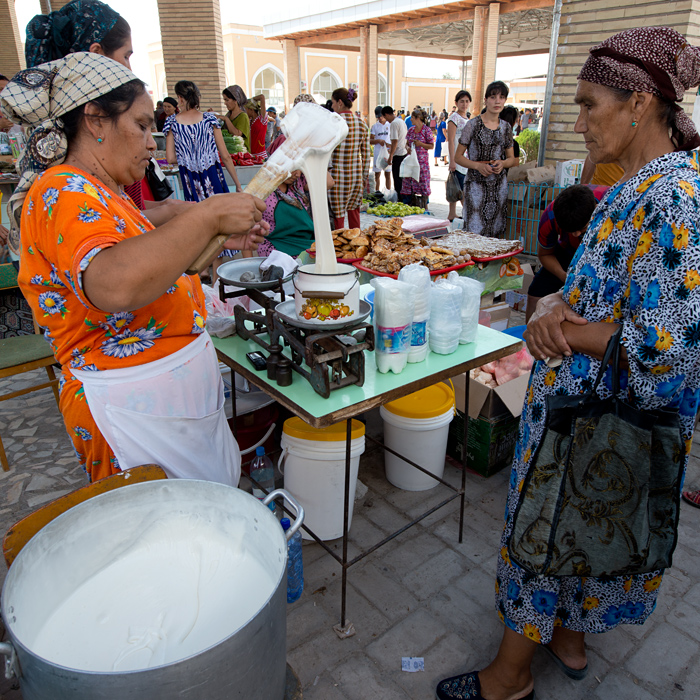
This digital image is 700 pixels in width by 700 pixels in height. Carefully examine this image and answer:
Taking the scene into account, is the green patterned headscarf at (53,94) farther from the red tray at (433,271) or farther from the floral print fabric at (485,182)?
the floral print fabric at (485,182)

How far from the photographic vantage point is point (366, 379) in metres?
1.96

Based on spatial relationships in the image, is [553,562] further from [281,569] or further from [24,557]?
[24,557]

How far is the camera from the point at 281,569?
1.11m

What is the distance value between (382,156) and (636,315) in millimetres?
10973

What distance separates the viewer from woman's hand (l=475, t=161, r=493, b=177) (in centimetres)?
587

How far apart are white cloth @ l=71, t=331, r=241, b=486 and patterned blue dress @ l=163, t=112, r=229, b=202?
4304 mm

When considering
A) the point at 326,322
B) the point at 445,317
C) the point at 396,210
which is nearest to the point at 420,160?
the point at 396,210

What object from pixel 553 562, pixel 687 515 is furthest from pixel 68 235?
pixel 687 515

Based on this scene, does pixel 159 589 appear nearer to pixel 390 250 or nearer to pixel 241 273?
pixel 241 273

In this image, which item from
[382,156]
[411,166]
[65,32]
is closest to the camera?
[65,32]

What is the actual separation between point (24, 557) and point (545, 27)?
22.4m

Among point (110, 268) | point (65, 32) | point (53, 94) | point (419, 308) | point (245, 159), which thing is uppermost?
point (65, 32)

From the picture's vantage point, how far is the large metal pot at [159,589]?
0.86m

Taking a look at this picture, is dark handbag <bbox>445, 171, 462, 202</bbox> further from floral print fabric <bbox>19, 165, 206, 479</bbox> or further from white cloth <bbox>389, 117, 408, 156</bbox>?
floral print fabric <bbox>19, 165, 206, 479</bbox>
